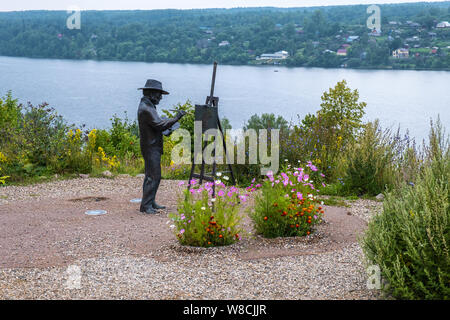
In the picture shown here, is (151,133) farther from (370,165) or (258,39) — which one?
(258,39)

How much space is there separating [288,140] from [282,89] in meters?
51.6

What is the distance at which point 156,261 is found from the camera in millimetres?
5453

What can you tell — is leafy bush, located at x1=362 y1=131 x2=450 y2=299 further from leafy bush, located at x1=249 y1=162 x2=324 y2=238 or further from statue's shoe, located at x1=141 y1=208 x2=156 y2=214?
statue's shoe, located at x1=141 y1=208 x2=156 y2=214

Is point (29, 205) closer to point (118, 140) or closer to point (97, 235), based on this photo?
point (97, 235)

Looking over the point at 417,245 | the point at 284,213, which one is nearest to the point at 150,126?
the point at 284,213

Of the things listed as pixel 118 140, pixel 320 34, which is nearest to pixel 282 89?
pixel 320 34

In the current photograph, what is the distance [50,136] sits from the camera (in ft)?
35.8

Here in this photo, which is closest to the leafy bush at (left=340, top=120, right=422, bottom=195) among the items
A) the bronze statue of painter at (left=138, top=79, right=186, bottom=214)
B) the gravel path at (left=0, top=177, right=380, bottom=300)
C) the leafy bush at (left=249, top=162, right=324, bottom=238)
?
the gravel path at (left=0, top=177, right=380, bottom=300)

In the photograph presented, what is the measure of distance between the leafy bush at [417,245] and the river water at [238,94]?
91.8 feet

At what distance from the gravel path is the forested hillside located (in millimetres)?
57347

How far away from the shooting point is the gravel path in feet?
15.1

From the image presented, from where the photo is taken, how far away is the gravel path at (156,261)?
4602 mm

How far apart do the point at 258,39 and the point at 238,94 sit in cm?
1490

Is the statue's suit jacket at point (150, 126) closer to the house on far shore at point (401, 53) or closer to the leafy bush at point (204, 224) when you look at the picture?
the leafy bush at point (204, 224)
